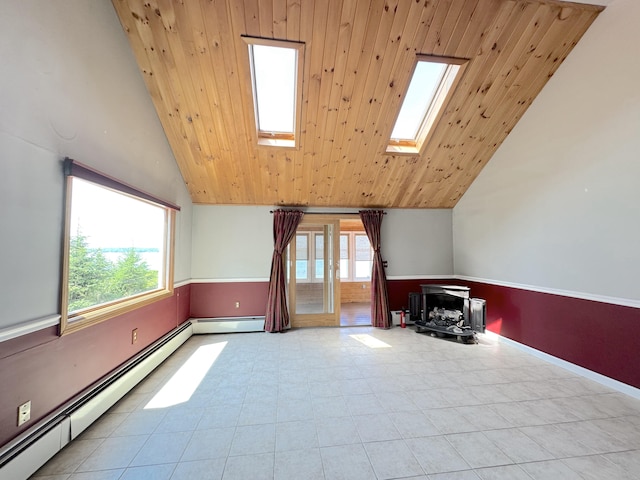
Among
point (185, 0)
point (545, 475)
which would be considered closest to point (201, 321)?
point (185, 0)

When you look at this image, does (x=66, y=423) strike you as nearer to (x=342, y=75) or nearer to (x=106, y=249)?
(x=106, y=249)

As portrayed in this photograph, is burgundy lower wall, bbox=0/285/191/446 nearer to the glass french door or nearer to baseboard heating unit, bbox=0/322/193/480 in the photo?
baseboard heating unit, bbox=0/322/193/480

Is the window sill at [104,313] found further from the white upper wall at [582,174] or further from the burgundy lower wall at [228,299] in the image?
the white upper wall at [582,174]

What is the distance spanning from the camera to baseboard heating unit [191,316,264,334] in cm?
458

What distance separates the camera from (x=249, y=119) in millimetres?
3346

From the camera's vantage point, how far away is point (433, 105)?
11.5 ft

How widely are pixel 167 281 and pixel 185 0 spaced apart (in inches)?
127

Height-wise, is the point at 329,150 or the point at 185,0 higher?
the point at 185,0

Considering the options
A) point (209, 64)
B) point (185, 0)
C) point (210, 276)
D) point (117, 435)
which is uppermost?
point (185, 0)

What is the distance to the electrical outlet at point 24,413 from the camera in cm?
166

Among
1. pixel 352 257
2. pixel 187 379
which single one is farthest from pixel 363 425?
pixel 352 257

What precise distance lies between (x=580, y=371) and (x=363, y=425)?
2.73 metres

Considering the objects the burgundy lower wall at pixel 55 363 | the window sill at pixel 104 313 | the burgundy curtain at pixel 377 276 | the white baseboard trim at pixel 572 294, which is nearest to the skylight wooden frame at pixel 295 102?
the burgundy curtain at pixel 377 276

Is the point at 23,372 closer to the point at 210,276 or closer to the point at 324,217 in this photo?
the point at 210,276
